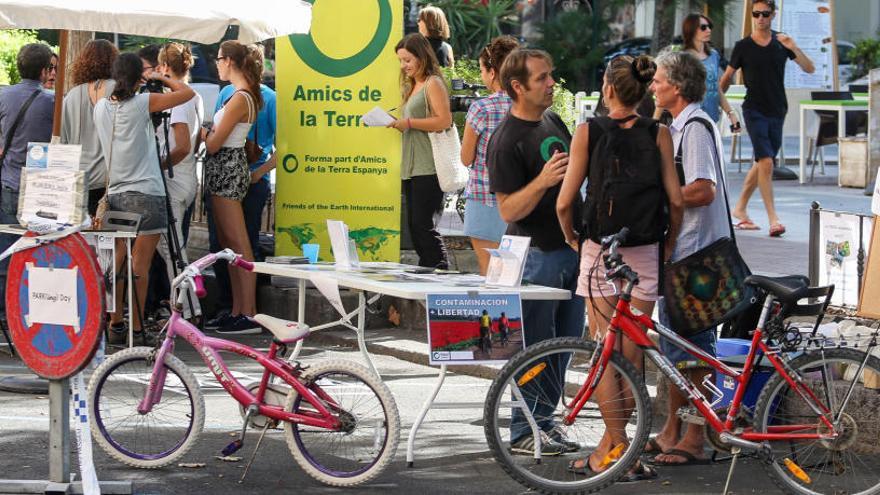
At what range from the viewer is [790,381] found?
6.30 m

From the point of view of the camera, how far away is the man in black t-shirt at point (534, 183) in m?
6.97

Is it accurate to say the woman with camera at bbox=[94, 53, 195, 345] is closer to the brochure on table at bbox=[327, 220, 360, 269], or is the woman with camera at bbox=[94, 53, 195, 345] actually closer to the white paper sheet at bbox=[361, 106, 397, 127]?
the white paper sheet at bbox=[361, 106, 397, 127]

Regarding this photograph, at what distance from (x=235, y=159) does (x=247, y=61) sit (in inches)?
26.4

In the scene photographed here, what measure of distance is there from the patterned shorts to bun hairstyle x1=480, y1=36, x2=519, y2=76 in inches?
98.0

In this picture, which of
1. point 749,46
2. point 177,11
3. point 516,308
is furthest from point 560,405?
point 749,46

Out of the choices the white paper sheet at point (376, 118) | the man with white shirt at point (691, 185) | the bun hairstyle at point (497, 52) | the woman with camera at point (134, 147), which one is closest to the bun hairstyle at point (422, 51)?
the white paper sheet at point (376, 118)

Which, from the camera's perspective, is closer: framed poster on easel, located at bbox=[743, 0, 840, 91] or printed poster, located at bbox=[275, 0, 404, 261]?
printed poster, located at bbox=[275, 0, 404, 261]

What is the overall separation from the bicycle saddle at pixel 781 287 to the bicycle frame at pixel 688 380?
5 cm

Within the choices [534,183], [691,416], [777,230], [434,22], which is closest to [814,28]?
[777,230]

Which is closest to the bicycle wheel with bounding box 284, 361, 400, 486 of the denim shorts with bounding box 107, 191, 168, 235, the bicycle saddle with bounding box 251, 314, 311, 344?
the bicycle saddle with bounding box 251, 314, 311, 344

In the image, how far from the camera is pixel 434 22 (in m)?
11.8

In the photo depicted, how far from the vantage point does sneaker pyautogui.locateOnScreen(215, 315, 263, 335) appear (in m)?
11.0

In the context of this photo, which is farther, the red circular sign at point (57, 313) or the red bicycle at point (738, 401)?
the red bicycle at point (738, 401)

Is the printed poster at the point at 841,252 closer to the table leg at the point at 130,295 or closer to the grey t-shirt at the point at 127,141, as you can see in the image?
the table leg at the point at 130,295
